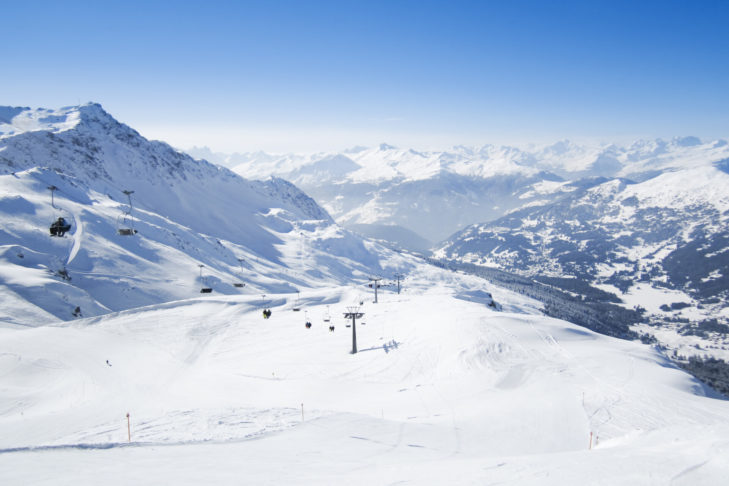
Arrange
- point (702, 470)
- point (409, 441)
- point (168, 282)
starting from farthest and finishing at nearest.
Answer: point (168, 282), point (409, 441), point (702, 470)

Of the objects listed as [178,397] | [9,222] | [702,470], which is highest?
[9,222]

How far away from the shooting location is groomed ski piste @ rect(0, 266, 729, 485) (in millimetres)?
17125

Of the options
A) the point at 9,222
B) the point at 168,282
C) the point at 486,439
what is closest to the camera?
the point at 486,439

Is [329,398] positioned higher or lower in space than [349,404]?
lower

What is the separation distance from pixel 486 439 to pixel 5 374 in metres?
42.6

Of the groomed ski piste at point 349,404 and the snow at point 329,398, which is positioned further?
the snow at point 329,398

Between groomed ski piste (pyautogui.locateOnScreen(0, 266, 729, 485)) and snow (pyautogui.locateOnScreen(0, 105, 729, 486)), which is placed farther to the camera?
snow (pyautogui.locateOnScreen(0, 105, 729, 486))

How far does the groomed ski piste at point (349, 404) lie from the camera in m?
17.1

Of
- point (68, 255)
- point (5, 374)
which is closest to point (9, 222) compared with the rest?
point (68, 255)

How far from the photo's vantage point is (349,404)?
33594 mm

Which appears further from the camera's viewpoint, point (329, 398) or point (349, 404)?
point (329, 398)

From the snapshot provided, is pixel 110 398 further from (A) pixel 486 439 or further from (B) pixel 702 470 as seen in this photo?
(B) pixel 702 470

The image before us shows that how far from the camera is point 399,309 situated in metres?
65.7

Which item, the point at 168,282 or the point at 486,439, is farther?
the point at 168,282
